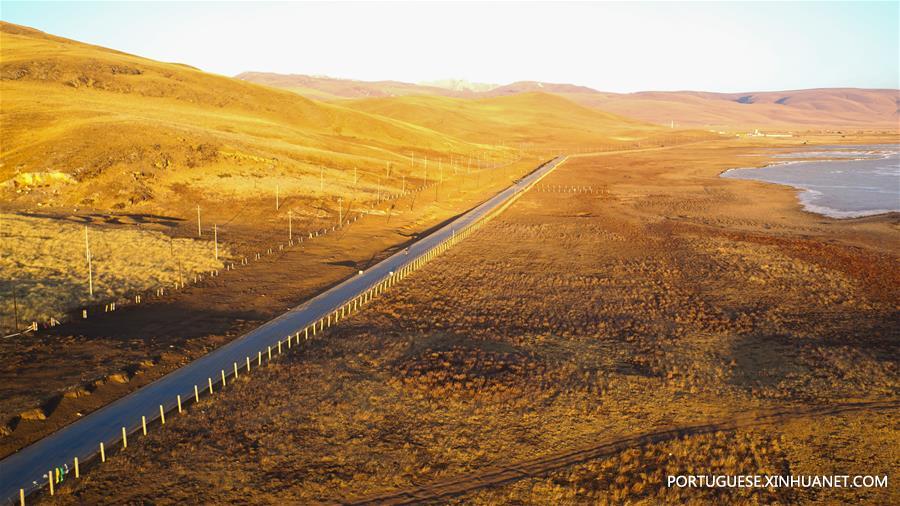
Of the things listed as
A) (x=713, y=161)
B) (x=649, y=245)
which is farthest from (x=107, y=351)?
(x=713, y=161)

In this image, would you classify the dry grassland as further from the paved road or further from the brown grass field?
the brown grass field

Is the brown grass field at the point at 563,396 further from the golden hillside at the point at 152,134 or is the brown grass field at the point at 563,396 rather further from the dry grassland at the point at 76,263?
Answer: the golden hillside at the point at 152,134

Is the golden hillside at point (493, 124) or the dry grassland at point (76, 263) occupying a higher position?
the golden hillside at point (493, 124)

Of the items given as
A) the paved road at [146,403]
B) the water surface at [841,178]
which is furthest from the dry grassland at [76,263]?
the water surface at [841,178]

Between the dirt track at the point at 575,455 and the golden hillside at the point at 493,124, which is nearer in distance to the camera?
the dirt track at the point at 575,455

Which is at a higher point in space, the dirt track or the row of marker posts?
the row of marker posts

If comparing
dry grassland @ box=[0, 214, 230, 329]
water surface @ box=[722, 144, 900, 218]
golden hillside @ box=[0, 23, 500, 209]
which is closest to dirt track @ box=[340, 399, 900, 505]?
dry grassland @ box=[0, 214, 230, 329]

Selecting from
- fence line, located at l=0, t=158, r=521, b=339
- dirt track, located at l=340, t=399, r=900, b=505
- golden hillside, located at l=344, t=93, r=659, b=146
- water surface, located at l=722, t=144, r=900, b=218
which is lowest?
dirt track, located at l=340, t=399, r=900, b=505
